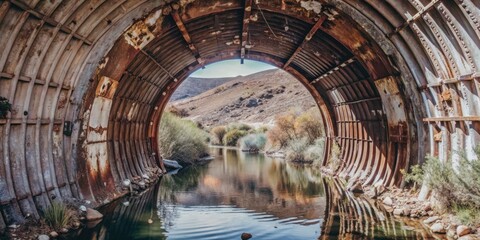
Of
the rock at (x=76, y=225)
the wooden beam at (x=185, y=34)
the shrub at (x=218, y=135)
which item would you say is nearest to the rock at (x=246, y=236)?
the rock at (x=76, y=225)

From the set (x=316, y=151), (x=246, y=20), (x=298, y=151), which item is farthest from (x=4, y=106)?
(x=298, y=151)

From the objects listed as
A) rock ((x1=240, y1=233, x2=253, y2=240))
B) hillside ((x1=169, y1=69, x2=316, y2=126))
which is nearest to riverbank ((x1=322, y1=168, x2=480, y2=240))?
rock ((x1=240, y1=233, x2=253, y2=240))

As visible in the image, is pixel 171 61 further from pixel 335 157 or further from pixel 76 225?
pixel 335 157

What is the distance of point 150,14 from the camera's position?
792 cm

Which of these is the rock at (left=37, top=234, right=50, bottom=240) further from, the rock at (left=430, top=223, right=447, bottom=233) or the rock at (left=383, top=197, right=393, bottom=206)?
the rock at (left=383, top=197, right=393, bottom=206)

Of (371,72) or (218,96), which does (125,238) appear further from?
(218,96)

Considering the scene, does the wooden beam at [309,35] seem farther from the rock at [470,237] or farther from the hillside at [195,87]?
the hillside at [195,87]

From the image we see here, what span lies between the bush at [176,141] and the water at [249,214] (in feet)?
21.6

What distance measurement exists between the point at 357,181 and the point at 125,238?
24.9 feet

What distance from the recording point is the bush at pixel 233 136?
4057 cm

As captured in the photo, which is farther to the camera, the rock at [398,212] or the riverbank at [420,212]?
the rock at [398,212]

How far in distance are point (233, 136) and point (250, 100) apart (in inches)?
1478

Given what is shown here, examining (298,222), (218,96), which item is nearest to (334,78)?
(298,222)

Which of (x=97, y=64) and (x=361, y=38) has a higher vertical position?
(x=361, y=38)
